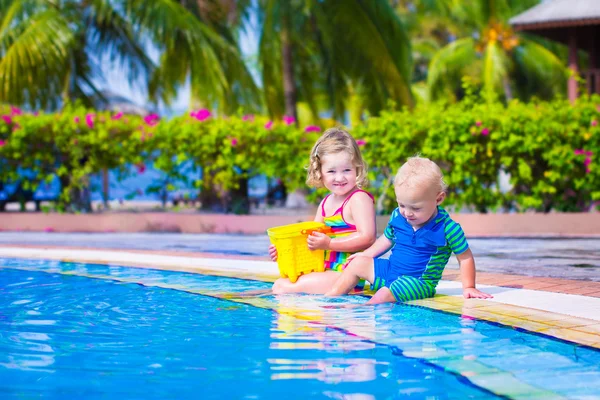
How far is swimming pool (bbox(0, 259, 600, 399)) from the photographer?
2889 millimetres

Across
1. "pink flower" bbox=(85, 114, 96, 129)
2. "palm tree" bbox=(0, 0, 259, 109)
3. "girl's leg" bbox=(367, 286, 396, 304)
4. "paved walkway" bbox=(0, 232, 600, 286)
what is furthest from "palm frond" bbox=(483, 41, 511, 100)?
"girl's leg" bbox=(367, 286, 396, 304)

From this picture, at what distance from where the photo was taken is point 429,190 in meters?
4.56

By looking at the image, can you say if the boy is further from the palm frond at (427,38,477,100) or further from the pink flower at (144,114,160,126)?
the palm frond at (427,38,477,100)

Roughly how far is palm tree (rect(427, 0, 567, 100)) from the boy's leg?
97.5 feet

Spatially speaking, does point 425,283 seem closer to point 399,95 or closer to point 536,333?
point 536,333

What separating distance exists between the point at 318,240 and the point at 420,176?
0.87 metres

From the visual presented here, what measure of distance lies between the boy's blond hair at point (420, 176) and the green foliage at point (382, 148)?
7.40 m

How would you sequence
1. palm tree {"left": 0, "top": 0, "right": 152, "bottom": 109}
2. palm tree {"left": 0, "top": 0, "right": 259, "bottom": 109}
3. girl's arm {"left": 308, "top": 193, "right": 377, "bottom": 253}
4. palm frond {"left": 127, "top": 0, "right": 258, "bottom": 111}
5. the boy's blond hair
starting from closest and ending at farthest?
the boy's blond hair < girl's arm {"left": 308, "top": 193, "right": 377, "bottom": 253} < palm tree {"left": 0, "top": 0, "right": 152, "bottom": 109} < palm tree {"left": 0, "top": 0, "right": 259, "bottom": 109} < palm frond {"left": 127, "top": 0, "right": 258, "bottom": 111}

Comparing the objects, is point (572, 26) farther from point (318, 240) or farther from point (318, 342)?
point (318, 342)

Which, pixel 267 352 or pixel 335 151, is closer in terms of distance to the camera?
pixel 267 352

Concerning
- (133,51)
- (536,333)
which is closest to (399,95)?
(133,51)

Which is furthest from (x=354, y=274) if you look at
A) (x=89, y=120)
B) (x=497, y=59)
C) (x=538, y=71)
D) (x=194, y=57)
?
(x=538, y=71)

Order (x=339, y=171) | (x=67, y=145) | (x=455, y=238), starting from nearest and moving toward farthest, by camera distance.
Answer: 1. (x=455, y=238)
2. (x=339, y=171)
3. (x=67, y=145)

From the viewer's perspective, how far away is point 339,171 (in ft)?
17.1
